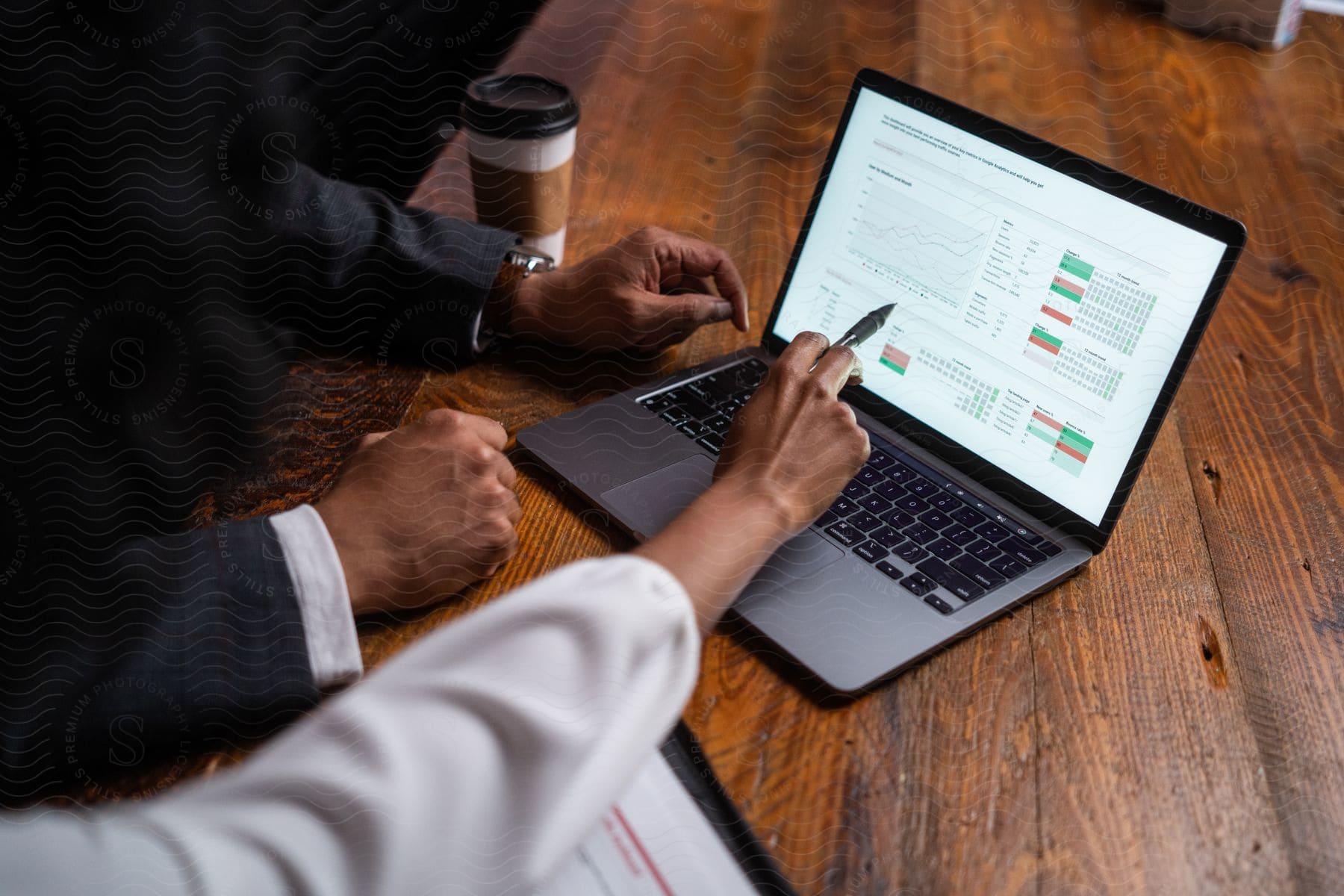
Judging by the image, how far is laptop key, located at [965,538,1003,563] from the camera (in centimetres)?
49

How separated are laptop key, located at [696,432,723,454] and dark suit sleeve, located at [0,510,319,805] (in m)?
0.24

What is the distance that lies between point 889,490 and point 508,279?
32 cm

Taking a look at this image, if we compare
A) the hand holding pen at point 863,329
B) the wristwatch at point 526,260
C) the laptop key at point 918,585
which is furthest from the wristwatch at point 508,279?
the laptop key at point 918,585

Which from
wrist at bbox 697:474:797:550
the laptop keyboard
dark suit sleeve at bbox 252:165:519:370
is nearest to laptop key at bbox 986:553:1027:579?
the laptop keyboard

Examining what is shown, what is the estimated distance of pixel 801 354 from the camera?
20.2 inches

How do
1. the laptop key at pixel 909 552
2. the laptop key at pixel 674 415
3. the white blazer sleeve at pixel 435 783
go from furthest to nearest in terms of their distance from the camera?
the laptop key at pixel 674 415, the laptop key at pixel 909 552, the white blazer sleeve at pixel 435 783

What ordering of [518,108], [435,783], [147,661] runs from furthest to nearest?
1. [518,108]
2. [147,661]
3. [435,783]

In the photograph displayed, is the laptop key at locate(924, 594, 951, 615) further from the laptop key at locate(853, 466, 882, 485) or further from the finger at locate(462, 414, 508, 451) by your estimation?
the finger at locate(462, 414, 508, 451)

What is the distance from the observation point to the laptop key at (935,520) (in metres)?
0.51

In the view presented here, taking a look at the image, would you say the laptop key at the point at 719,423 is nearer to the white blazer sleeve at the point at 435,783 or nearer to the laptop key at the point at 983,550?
the laptop key at the point at 983,550

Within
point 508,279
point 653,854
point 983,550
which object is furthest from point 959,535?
point 508,279

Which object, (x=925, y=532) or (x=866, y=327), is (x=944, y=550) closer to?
(x=925, y=532)

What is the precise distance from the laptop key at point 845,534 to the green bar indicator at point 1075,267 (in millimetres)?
171

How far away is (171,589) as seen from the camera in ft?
1.40
